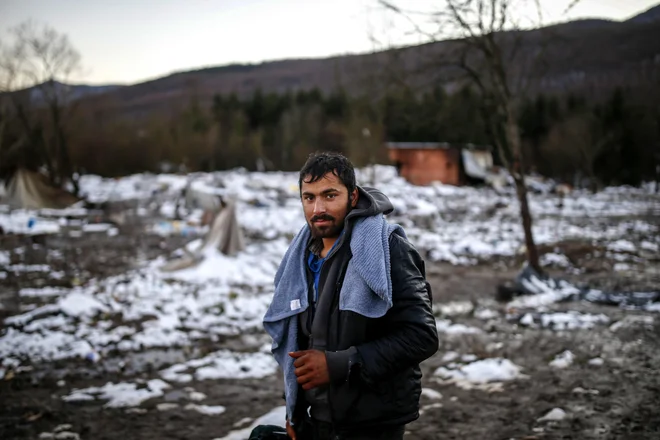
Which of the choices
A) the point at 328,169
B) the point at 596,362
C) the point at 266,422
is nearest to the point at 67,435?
the point at 266,422

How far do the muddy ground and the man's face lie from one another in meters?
2.77

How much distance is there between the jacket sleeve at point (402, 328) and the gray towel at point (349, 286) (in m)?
0.07

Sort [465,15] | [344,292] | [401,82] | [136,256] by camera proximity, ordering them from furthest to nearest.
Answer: [136,256], [401,82], [465,15], [344,292]

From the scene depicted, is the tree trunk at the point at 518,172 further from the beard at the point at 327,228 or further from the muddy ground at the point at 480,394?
the beard at the point at 327,228

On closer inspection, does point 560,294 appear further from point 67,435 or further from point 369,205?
point 369,205

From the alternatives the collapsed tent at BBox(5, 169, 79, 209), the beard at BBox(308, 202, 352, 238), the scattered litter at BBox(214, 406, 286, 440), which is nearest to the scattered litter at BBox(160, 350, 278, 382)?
the scattered litter at BBox(214, 406, 286, 440)

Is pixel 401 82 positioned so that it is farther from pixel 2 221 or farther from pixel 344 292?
pixel 2 221

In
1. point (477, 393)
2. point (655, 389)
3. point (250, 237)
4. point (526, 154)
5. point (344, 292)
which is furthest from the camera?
point (526, 154)

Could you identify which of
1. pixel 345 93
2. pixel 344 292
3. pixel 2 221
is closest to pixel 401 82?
pixel 344 292

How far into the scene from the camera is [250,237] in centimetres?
1642

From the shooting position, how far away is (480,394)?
5.10m

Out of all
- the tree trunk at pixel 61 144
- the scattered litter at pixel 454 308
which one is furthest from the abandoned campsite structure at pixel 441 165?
the scattered litter at pixel 454 308

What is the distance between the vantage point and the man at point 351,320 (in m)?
1.99

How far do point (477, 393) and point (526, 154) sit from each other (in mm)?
48257
